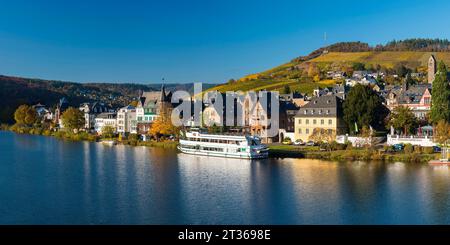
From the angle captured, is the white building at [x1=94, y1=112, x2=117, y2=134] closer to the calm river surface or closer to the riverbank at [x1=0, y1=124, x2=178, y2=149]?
the riverbank at [x1=0, y1=124, x2=178, y2=149]

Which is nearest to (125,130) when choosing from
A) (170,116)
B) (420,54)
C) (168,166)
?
(170,116)

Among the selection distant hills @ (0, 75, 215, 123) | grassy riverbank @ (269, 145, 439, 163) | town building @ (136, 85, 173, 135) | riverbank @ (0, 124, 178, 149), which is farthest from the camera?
distant hills @ (0, 75, 215, 123)

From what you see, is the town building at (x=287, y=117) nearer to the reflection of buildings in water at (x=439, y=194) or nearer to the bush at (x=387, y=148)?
the bush at (x=387, y=148)

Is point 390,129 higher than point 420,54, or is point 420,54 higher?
point 420,54

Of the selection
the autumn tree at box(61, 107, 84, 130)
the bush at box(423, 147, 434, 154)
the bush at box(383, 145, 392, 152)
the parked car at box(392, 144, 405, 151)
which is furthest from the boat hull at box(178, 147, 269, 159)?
the autumn tree at box(61, 107, 84, 130)

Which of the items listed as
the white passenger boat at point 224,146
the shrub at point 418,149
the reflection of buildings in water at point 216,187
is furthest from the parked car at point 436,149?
the reflection of buildings in water at point 216,187

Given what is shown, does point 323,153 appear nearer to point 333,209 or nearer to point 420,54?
point 333,209
